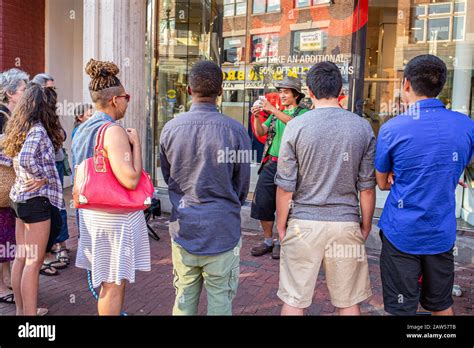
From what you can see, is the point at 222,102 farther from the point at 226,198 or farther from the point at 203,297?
the point at 226,198

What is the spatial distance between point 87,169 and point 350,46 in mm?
6258

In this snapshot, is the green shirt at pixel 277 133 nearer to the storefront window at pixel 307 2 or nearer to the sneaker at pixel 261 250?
the sneaker at pixel 261 250

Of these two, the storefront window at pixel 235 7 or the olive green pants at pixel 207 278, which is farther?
the storefront window at pixel 235 7

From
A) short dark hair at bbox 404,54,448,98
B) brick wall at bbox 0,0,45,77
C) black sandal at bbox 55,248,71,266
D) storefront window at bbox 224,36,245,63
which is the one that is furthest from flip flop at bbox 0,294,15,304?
storefront window at bbox 224,36,245,63

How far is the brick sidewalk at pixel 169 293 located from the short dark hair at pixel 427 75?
2.22 metres

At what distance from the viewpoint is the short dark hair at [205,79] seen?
9.25 ft

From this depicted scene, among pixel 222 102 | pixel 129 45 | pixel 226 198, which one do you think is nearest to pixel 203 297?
pixel 226 198

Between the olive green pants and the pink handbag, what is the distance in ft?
1.52

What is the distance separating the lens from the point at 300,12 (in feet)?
28.6

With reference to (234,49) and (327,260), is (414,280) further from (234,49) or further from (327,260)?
(234,49)

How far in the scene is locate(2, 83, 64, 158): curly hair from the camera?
3.48m

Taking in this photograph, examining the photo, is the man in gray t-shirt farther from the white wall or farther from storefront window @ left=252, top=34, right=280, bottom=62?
the white wall

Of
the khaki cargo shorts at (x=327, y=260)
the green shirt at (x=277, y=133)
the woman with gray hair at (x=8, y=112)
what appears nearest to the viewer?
the khaki cargo shorts at (x=327, y=260)

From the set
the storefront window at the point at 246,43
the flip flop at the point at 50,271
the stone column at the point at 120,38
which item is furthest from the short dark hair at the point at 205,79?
the storefront window at the point at 246,43
